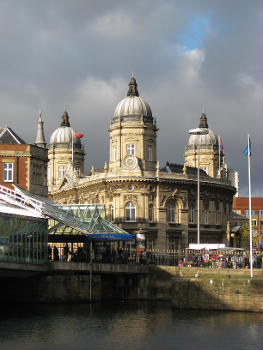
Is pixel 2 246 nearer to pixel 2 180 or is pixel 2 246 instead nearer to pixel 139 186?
pixel 2 180

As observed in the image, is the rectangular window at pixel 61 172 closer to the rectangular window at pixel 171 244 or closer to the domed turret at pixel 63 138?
the domed turret at pixel 63 138

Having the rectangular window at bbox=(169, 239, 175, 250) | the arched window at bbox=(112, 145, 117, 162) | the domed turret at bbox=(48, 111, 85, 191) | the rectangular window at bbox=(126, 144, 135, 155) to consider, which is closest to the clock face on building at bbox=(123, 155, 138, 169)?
the rectangular window at bbox=(126, 144, 135, 155)

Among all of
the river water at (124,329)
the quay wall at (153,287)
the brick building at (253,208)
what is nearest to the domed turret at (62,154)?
the brick building at (253,208)

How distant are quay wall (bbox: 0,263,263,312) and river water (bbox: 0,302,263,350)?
140 centimetres

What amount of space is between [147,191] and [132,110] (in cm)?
1478

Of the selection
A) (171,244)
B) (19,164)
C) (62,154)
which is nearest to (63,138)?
(62,154)

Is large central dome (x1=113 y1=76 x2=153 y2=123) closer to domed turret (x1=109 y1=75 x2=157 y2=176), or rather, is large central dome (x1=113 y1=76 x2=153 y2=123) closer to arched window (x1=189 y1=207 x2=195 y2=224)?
domed turret (x1=109 y1=75 x2=157 y2=176)

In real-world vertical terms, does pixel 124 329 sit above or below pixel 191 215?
below

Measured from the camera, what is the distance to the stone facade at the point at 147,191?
108m

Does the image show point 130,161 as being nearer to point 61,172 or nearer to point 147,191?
point 147,191

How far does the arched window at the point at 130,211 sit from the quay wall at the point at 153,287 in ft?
71.9

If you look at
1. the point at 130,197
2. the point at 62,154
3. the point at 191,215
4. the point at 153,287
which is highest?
the point at 62,154

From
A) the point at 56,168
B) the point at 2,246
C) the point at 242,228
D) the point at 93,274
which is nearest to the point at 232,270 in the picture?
the point at 93,274

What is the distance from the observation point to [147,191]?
354 ft
